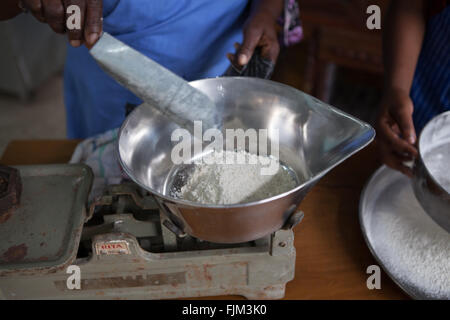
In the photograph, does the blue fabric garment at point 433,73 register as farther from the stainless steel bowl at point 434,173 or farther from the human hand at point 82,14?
the human hand at point 82,14

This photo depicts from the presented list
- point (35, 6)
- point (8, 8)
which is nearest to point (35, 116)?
point (8, 8)

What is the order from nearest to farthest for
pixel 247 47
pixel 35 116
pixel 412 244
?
1. pixel 412 244
2. pixel 247 47
3. pixel 35 116

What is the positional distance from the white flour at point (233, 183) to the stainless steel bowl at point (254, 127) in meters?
0.05

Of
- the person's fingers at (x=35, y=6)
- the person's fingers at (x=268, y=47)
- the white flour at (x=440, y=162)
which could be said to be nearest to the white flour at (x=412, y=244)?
the white flour at (x=440, y=162)

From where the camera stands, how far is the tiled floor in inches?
101

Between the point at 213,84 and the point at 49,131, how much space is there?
6.80 feet

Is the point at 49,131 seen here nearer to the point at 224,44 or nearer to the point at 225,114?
the point at 224,44

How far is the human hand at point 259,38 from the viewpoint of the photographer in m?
Result: 0.93

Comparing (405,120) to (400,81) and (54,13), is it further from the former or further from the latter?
(54,13)

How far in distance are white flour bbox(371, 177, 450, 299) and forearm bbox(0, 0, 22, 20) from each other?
942 mm

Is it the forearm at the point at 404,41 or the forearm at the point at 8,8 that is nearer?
the forearm at the point at 8,8

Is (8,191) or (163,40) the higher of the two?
(163,40)

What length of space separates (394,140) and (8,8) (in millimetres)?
923

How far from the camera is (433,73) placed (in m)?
1.06
